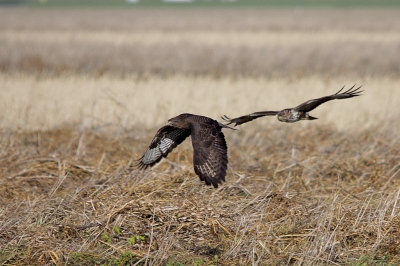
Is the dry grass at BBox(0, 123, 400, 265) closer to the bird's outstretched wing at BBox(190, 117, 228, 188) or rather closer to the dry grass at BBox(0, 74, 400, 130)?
the bird's outstretched wing at BBox(190, 117, 228, 188)

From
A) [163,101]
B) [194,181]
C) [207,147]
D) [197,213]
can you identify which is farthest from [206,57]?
[207,147]

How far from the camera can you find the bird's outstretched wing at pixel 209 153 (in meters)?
4.77

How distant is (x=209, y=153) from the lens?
4883mm

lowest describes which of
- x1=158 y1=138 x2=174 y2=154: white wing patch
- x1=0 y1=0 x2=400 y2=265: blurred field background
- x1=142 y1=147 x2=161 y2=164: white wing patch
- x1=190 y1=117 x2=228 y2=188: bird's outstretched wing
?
x1=0 y1=0 x2=400 y2=265: blurred field background

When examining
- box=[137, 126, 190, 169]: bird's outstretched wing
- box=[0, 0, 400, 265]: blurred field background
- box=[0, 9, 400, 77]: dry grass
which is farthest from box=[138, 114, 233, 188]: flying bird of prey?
box=[0, 9, 400, 77]: dry grass

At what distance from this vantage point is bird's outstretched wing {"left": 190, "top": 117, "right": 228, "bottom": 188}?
4.77 meters

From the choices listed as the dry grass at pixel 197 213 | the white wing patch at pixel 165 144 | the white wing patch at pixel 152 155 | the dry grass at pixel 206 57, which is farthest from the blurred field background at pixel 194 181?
the dry grass at pixel 206 57

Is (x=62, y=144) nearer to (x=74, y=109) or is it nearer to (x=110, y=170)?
(x=110, y=170)

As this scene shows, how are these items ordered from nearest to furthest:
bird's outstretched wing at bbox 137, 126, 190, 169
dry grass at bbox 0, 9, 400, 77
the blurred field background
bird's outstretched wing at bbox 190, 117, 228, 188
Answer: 1. bird's outstretched wing at bbox 190, 117, 228, 188
2. the blurred field background
3. bird's outstretched wing at bbox 137, 126, 190, 169
4. dry grass at bbox 0, 9, 400, 77

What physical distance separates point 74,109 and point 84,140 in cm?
290

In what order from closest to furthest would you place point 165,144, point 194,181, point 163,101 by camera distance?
point 165,144
point 194,181
point 163,101

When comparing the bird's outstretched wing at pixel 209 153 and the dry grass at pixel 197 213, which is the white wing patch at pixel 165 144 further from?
the bird's outstretched wing at pixel 209 153

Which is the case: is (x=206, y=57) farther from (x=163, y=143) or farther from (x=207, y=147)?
(x=207, y=147)

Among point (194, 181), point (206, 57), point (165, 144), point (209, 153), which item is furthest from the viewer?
point (206, 57)
